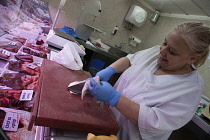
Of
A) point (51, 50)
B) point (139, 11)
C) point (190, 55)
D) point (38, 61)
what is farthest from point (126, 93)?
point (139, 11)

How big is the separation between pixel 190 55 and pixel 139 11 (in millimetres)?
3790

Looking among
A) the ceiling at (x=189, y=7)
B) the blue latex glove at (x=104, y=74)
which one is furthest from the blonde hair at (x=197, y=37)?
the ceiling at (x=189, y=7)

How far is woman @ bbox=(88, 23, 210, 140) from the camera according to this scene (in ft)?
3.08

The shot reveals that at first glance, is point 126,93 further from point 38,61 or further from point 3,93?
point 38,61

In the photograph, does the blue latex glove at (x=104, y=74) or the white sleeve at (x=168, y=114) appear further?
the blue latex glove at (x=104, y=74)

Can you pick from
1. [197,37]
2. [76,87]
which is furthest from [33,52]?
[197,37]

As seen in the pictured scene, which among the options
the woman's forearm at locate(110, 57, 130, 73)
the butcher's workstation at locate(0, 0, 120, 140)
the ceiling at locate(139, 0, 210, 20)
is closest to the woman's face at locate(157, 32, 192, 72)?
the woman's forearm at locate(110, 57, 130, 73)

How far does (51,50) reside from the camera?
2.11 meters

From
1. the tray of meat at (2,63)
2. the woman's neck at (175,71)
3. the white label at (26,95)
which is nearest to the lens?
the white label at (26,95)

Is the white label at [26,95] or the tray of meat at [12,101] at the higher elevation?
the white label at [26,95]

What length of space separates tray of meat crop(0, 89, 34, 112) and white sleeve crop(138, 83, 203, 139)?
77cm

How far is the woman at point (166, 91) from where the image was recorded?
938 millimetres

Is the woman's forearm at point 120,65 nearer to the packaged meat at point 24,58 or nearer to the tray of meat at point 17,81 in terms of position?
the tray of meat at point 17,81

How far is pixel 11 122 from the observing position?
32.3 inches
